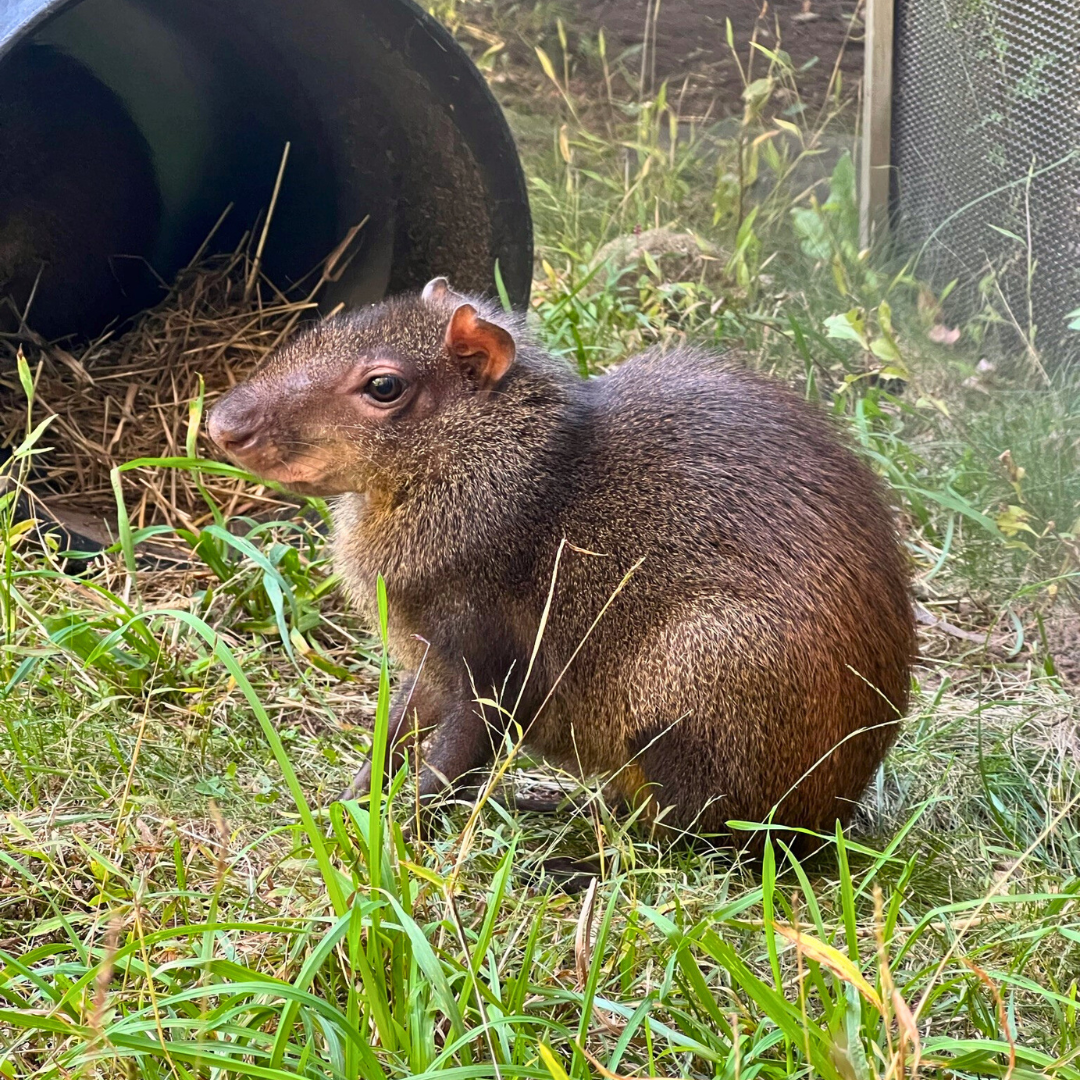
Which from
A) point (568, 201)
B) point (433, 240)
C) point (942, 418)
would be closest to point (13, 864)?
point (433, 240)

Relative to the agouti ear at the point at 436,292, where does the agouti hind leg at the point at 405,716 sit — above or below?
below

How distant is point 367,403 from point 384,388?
0.19 feet

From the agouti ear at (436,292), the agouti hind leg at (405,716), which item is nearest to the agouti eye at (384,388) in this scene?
the agouti ear at (436,292)

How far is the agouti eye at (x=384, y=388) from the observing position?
3.18m

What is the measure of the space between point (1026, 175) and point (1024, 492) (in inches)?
45.1

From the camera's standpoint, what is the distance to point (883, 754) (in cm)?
311

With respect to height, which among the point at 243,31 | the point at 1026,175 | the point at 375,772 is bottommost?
the point at 375,772

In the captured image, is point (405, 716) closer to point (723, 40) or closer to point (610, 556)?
point (610, 556)

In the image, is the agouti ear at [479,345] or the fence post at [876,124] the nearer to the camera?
the agouti ear at [479,345]

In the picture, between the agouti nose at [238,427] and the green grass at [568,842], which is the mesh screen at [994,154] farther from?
the agouti nose at [238,427]

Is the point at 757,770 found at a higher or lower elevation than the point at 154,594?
higher

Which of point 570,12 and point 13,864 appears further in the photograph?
point 570,12

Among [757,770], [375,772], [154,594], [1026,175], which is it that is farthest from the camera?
[1026,175]

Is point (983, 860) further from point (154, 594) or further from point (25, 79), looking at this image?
point (25, 79)
